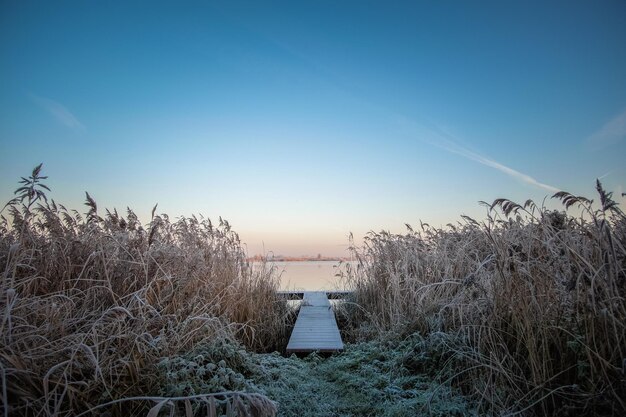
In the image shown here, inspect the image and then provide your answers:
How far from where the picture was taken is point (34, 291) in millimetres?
3240

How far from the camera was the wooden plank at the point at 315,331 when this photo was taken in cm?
445

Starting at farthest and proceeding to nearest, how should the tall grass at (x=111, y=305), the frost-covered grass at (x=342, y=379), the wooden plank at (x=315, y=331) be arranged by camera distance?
the wooden plank at (x=315, y=331) → the frost-covered grass at (x=342, y=379) → the tall grass at (x=111, y=305)

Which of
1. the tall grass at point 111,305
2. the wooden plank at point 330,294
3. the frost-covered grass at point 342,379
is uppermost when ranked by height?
the tall grass at point 111,305

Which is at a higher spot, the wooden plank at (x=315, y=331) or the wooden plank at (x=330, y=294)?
the wooden plank at (x=330, y=294)

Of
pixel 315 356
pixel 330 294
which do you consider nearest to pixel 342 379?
pixel 315 356

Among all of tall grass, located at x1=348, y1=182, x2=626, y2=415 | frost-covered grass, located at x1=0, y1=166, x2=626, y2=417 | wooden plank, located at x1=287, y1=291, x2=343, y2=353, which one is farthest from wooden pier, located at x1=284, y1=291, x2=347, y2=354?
tall grass, located at x1=348, y1=182, x2=626, y2=415

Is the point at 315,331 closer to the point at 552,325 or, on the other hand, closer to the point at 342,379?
the point at 342,379

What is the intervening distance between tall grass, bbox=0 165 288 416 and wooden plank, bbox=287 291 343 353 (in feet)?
1.67

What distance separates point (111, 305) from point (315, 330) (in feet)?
10.4

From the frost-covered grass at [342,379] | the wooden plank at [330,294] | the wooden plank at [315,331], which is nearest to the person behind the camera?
the frost-covered grass at [342,379]

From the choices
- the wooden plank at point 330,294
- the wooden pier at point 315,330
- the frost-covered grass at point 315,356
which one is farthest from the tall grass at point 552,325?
the wooden plank at point 330,294

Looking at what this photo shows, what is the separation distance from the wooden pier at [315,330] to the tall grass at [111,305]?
0.51 metres

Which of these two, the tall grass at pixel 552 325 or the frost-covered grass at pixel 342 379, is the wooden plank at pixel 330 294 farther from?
the tall grass at pixel 552 325

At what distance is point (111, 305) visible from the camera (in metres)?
3.15
